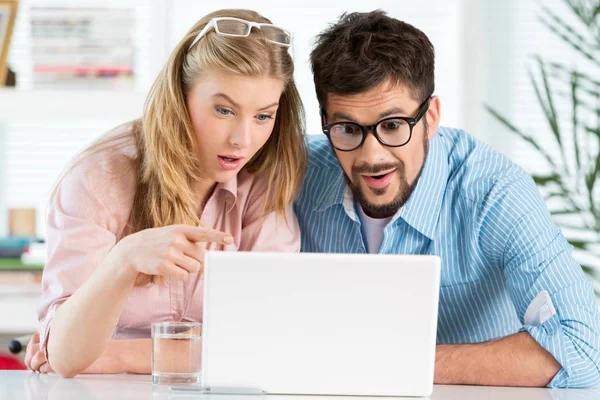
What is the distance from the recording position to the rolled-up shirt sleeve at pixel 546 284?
1808mm

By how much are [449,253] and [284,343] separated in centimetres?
81

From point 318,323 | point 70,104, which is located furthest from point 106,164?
point 70,104

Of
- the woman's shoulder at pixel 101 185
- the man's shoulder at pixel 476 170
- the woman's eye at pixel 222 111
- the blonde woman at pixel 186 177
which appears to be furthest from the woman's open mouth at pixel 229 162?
the man's shoulder at pixel 476 170

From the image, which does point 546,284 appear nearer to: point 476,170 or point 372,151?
point 476,170

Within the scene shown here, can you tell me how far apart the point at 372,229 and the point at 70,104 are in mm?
1657

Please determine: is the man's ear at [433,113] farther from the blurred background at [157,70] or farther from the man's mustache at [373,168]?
the blurred background at [157,70]

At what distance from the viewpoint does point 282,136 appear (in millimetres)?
2117

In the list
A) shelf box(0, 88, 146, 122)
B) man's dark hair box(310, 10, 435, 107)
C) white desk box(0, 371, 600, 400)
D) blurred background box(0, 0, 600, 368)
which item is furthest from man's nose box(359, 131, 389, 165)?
shelf box(0, 88, 146, 122)

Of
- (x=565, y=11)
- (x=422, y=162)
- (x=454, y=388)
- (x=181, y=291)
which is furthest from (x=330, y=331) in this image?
(x=565, y=11)

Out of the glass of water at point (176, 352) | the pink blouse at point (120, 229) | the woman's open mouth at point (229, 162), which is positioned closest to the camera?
the glass of water at point (176, 352)

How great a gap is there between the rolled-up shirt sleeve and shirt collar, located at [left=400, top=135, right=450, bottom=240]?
0.49 ft

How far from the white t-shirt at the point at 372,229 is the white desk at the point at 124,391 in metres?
0.59

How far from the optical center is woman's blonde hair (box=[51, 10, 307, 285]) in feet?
6.37

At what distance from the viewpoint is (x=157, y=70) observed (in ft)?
11.2
